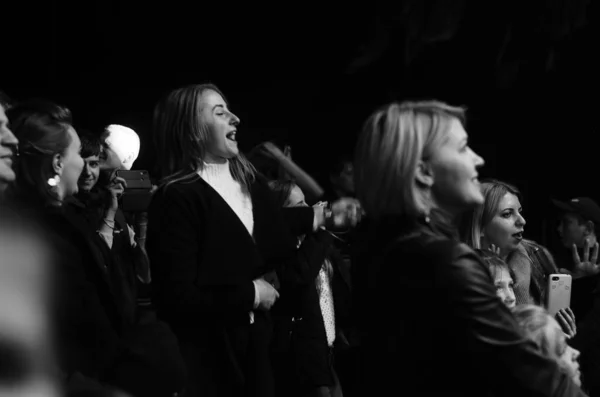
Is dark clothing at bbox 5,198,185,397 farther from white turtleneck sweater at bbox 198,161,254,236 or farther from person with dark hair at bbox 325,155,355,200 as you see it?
person with dark hair at bbox 325,155,355,200

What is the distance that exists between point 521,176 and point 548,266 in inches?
95.3

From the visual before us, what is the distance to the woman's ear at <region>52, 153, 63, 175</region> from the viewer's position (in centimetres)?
241

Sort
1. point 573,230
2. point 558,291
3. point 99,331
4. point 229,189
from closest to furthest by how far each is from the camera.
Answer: point 99,331 → point 229,189 → point 558,291 → point 573,230

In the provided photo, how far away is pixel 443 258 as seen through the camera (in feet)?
6.67

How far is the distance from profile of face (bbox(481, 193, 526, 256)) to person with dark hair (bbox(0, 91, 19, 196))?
85.2 inches

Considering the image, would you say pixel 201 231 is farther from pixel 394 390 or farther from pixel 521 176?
pixel 521 176

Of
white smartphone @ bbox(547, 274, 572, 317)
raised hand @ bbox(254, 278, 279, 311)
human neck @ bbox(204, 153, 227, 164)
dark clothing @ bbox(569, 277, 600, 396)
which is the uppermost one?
human neck @ bbox(204, 153, 227, 164)

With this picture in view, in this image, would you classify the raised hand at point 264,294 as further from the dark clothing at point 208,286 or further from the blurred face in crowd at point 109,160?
the blurred face in crowd at point 109,160

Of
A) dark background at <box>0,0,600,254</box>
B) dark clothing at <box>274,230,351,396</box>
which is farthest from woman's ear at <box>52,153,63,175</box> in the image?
dark background at <box>0,0,600,254</box>

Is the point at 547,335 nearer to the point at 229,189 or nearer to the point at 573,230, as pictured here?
the point at 229,189

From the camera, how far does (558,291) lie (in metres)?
3.41

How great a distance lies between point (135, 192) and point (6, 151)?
184 centimetres

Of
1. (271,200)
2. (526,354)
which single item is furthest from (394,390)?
(271,200)

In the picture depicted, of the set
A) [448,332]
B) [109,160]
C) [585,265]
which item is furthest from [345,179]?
[448,332]
